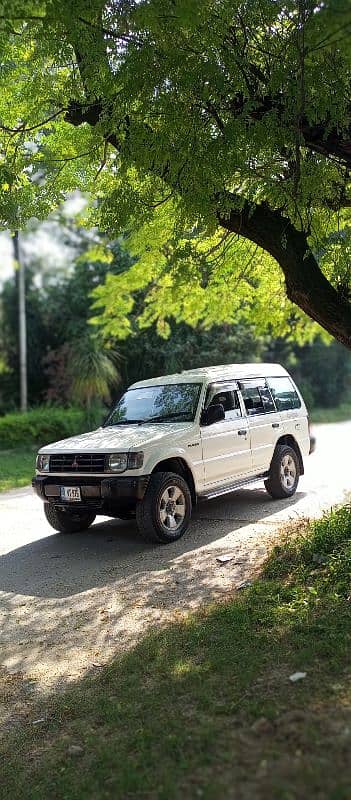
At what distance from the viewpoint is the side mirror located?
28.8ft

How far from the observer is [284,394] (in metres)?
10.8

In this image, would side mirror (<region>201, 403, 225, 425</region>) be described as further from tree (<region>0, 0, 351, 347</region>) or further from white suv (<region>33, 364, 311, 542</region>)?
tree (<region>0, 0, 351, 347</region>)

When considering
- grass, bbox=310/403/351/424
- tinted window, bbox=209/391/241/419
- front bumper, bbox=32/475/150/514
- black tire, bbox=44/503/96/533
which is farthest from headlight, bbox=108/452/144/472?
grass, bbox=310/403/351/424

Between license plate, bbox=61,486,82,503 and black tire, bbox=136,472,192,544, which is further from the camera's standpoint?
license plate, bbox=61,486,82,503

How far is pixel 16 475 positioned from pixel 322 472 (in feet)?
20.7

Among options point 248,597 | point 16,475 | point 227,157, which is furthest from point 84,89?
point 16,475

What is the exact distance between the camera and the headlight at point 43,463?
326 inches

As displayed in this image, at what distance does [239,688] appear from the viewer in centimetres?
382

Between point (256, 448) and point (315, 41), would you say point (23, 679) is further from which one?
point (256, 448)

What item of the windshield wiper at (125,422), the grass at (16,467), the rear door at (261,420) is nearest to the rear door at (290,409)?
the rear door at (261,420)

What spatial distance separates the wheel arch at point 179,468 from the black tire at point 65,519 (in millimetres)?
1155

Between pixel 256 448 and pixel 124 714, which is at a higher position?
pixel 256 448

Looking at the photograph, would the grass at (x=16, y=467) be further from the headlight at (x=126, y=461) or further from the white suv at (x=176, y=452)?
the headlight at (x=126, y=461)

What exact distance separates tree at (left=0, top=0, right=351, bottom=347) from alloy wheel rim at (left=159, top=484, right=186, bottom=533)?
2598 millimetres
